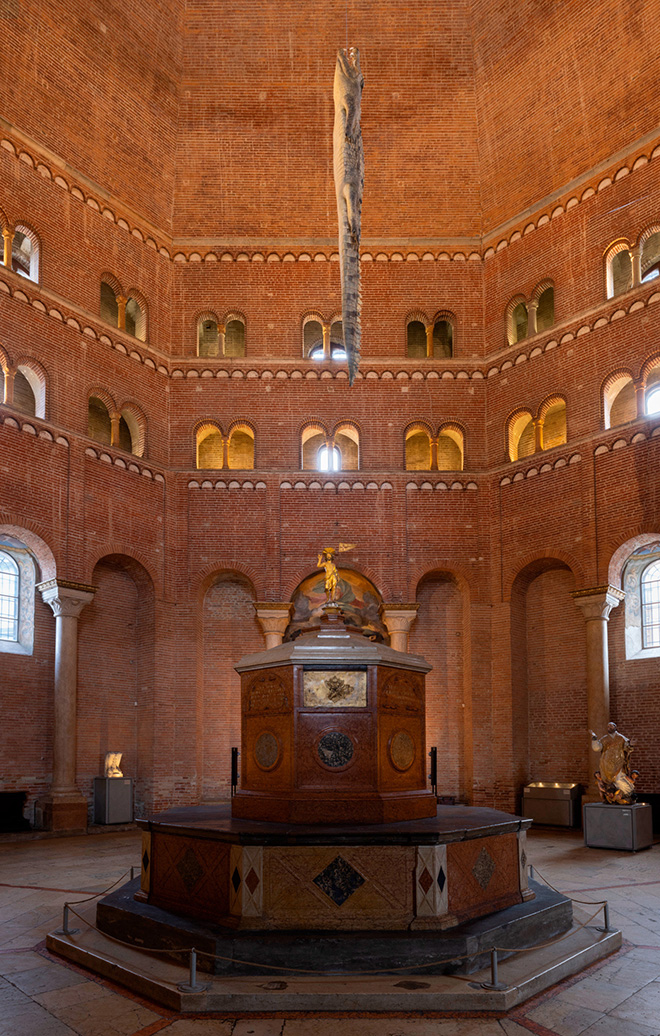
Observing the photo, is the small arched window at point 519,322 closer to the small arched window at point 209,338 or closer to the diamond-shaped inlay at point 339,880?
the small arched window at point 209,338

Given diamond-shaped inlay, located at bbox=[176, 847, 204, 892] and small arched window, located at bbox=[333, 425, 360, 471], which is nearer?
diamond-shaped inlay, located at bbox=[176, 847, 204, 892]

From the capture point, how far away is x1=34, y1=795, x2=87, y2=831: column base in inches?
655

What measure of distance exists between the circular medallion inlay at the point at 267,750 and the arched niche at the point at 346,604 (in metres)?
11.6

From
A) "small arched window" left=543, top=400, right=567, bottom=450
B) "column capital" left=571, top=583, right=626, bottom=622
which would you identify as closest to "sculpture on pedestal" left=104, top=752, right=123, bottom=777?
"column capital" left=571, top=583, right=626, bottom=622

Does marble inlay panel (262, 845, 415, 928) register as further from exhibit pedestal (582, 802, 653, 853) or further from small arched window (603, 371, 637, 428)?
small arched window (603, 371, 637, 428)

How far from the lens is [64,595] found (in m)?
17.4

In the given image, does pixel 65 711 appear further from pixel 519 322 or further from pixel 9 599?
pixel 519 322

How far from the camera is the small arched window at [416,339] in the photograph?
72.3ft

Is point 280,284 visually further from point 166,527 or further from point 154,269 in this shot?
point 166,527

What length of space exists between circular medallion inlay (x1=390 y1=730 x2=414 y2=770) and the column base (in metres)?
10.1

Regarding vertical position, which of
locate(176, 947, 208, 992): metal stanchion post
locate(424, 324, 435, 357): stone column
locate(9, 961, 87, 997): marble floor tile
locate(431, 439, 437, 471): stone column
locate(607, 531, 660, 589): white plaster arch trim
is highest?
locate(424, 324, 435, 357): stone column

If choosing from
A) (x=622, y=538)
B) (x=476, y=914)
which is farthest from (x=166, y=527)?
(x=476, y=914)

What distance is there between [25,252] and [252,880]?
16578 millimetres

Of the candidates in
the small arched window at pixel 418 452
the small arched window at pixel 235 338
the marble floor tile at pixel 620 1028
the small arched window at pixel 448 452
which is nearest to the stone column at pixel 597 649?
the small arched window at pixel 448 452
